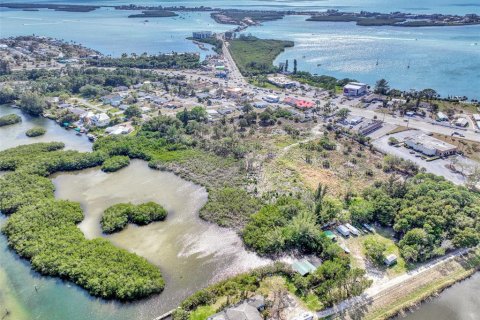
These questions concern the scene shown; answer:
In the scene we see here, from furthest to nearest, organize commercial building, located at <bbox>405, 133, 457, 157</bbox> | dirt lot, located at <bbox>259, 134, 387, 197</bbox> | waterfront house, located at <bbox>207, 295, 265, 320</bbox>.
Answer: commercial building, located at <bbox>405, 133, 457, 157</bbox>
dirt lot, located at <bbox>259, 134, 387, 197</bbox>
waterfront house, located at <bbox>207, 295, 265, 320</bbox>

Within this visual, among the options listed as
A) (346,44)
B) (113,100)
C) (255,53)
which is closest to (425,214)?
(113,100)

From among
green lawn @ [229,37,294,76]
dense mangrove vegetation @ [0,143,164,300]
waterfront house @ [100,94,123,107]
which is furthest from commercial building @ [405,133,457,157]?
waterfront house @ [100,94,123,107]

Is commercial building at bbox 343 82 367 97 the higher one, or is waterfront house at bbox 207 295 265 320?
commercial building at bbox 343 82 367 97

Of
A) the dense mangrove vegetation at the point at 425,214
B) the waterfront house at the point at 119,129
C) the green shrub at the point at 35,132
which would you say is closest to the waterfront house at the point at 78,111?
the green shrub at the point at 35,132

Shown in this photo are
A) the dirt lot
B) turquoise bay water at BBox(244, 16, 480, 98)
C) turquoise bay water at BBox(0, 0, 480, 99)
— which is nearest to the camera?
the dirt lot

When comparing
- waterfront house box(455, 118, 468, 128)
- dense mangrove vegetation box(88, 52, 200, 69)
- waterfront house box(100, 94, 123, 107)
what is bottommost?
waterfront house box(100, 94, 123, 107)

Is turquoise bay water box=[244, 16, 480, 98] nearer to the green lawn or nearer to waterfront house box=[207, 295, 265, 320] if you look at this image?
the green lawn

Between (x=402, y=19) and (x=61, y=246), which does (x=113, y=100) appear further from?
(x=402, y=19)
